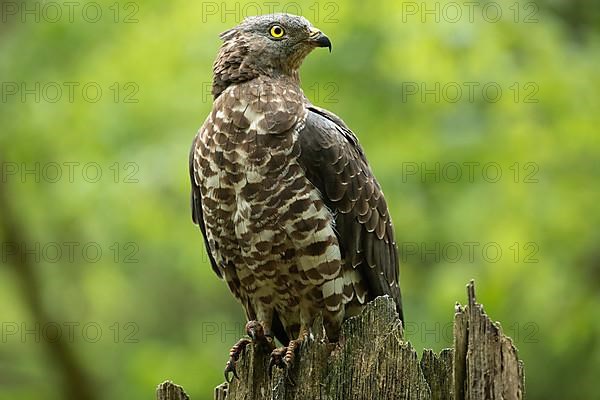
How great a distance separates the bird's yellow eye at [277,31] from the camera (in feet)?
15.0

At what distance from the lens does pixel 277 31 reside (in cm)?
459

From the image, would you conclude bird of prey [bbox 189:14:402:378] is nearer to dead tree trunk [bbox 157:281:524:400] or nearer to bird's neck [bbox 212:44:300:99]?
bird's neck [bbox 212:44:300:99]

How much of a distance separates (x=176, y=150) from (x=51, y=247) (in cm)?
246

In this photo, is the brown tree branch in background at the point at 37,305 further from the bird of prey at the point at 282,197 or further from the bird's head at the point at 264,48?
the bird's head at the point at 264,48

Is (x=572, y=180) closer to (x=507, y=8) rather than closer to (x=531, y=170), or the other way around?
(x=531, y=170)

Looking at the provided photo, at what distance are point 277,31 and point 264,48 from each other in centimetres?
13

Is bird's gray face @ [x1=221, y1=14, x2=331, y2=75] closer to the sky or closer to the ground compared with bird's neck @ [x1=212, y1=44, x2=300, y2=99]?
closer to the sky

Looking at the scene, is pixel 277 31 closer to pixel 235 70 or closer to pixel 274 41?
pixel 274 41

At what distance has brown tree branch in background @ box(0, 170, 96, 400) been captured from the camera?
818 centimetres

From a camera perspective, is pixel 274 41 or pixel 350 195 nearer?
pixel 350 195

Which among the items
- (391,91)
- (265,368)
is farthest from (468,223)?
(265,368)

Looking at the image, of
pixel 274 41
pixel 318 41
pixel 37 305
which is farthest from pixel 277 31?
pixel 37 305

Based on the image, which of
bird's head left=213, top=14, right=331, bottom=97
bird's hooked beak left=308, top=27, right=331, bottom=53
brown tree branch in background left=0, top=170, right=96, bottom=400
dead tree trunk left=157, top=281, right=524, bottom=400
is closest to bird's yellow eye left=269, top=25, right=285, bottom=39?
bird's head left=213, top=14, right=331, bottom=97

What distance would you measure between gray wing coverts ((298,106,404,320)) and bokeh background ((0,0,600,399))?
1589 millimetres
